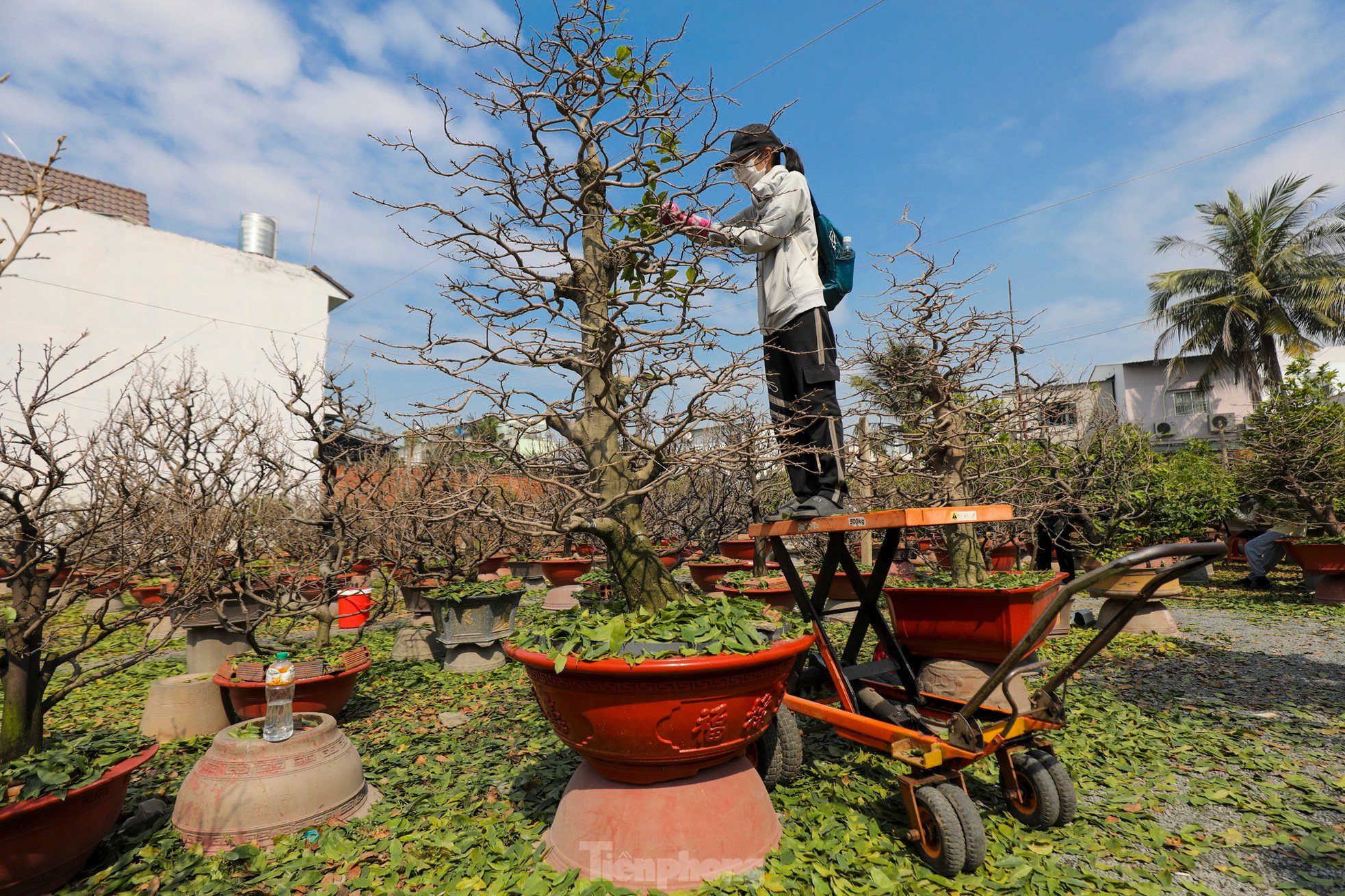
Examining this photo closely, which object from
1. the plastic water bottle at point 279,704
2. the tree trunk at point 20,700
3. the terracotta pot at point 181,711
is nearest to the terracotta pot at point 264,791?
the plastic water bottle at point 279,704

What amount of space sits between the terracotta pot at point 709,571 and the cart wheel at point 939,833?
673 cm

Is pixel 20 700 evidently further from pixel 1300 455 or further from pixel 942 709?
pixel 1300 455

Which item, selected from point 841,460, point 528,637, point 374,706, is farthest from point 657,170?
point 374,706

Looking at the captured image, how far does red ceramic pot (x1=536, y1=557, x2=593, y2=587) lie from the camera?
10.6 m

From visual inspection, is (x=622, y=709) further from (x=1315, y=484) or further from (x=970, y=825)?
(x=1315, y=484)

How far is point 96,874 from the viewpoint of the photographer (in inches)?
107

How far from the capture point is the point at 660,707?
7.97 ft

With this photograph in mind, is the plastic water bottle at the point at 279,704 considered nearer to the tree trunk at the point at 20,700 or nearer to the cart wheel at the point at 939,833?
the tree trunk at the point at 20,700

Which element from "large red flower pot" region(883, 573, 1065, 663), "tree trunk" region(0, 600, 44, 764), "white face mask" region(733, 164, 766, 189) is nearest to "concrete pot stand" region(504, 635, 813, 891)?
"large red flower pot" region(883, 573, 1065, 663)

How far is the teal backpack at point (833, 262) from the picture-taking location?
3.62 m

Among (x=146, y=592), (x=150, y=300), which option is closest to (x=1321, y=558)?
(x=146, y=592)

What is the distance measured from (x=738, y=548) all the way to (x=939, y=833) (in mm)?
9863

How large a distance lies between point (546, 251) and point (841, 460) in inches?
74.3

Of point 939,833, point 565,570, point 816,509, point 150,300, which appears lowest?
point 939,833
